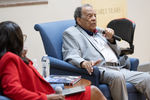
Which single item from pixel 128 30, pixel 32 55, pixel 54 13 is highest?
pixel 54 13

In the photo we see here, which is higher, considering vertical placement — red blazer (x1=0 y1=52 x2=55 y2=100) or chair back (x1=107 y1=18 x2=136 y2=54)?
red blazer (x1=0 y1=52 x2=55 y2=100)

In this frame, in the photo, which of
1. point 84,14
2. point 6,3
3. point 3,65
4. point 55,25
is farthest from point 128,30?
point 3,65

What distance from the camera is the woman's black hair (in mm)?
1562

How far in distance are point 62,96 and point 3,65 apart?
43 centimetres

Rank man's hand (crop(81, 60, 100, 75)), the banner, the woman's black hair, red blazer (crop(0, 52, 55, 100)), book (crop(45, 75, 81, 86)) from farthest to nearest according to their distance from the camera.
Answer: the banner
man's hand (crop(81, 60, 100, 75))
book (crop(45, 75, 81, 86))
the woman's black hair
red blazer (crop(0, 52, 55, 100))

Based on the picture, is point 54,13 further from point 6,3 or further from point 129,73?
point 129,73

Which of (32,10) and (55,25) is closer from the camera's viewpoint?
(55,25)

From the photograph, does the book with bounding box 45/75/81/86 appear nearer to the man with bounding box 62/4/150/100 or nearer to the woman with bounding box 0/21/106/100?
the man with bounding box 62/4/150/100

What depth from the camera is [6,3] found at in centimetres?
338

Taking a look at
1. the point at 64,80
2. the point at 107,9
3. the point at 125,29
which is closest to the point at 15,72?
the point at 64,80

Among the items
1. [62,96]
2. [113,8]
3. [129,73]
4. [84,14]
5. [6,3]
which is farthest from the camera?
[113,8]

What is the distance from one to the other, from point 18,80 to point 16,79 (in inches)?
0.9

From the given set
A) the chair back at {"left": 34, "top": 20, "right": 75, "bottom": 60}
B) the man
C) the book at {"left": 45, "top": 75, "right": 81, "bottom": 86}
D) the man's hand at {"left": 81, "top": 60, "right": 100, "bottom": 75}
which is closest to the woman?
the book at {"left": 45, "top": 75, "right": 81, "bottom": 86}

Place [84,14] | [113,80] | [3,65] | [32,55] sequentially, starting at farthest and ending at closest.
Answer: [32,55] < [84,14] < [113,80] < [3,65]
